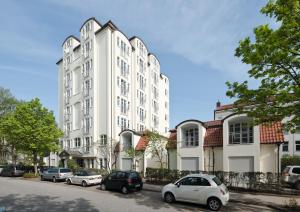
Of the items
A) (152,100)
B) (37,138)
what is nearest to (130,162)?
(37,138)

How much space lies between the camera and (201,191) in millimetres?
13406

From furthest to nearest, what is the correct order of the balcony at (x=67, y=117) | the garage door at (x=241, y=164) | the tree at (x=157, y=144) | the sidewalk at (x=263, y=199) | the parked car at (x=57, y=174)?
the balcony at (x=67, y=117), the parked car at (x=57, y=174), the tree at (x=157, y=144), the garage door at (x=241, y=164), the sidewalk at (x=263, y=199)

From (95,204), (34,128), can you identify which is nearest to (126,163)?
(34,128)

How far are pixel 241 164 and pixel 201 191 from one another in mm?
10470

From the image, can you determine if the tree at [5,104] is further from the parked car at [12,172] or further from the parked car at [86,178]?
the parked car at [86,178]

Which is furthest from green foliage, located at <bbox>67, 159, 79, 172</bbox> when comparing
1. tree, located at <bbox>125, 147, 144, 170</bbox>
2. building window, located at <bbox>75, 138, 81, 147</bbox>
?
tree, located at <bbox>125, 147, 144, 170</bbox>

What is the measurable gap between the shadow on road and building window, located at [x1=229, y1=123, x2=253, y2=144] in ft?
44.7

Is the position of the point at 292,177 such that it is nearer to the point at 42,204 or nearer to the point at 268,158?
the point at 268,158

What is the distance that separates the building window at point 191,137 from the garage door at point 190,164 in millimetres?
1391

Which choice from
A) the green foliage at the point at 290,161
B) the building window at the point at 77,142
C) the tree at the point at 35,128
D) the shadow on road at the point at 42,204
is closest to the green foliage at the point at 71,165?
the tree at the point at 35,128

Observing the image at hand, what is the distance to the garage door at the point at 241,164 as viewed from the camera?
2212 centimetres

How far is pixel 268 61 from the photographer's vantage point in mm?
11703

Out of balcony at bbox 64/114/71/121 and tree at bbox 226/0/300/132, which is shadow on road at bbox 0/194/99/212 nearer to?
tree at bbox 226/0/300/132

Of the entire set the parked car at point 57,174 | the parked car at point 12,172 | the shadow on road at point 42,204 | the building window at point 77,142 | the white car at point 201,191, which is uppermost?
the building window at point 77,142
